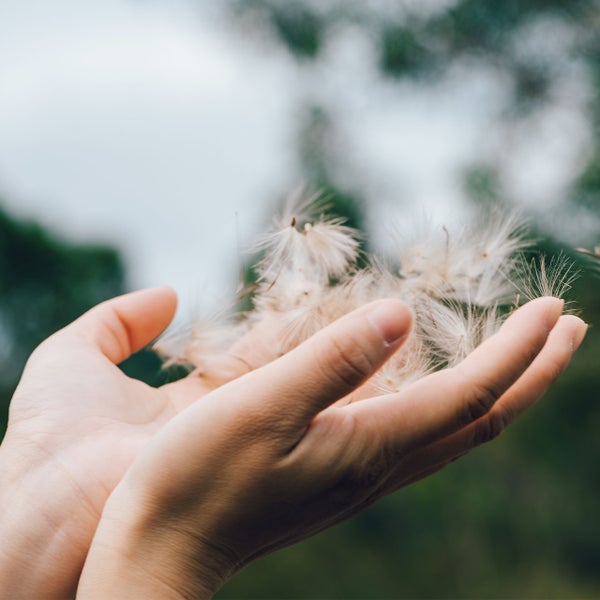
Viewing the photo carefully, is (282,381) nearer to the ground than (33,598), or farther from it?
farther from it

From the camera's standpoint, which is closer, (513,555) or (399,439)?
(399,439)

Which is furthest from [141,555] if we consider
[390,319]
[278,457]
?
[390,319]

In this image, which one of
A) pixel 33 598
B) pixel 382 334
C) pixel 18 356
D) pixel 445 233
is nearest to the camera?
pixel 382 334

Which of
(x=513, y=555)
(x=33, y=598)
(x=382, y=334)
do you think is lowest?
(x=513, y=555)

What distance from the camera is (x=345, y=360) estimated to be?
0.96 meters

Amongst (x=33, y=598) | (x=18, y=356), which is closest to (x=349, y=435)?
(x=33, y=598)

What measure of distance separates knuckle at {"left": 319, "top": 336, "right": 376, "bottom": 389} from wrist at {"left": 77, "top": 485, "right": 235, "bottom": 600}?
1.15 ft

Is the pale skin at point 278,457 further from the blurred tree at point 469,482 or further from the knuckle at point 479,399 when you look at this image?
the blurred tree at point 469,482

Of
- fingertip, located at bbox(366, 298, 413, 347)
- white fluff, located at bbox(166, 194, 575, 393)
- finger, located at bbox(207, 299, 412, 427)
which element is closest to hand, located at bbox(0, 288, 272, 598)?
white fluff, located at bbox(166, 194, 575, 393)

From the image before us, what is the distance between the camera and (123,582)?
109 cm

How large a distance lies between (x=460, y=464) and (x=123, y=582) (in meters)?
5.92

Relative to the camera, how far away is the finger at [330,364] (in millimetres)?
941

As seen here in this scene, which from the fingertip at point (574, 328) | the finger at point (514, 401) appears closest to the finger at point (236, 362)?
the finger at point (514, 401)

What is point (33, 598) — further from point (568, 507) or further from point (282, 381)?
point (568, 507)
